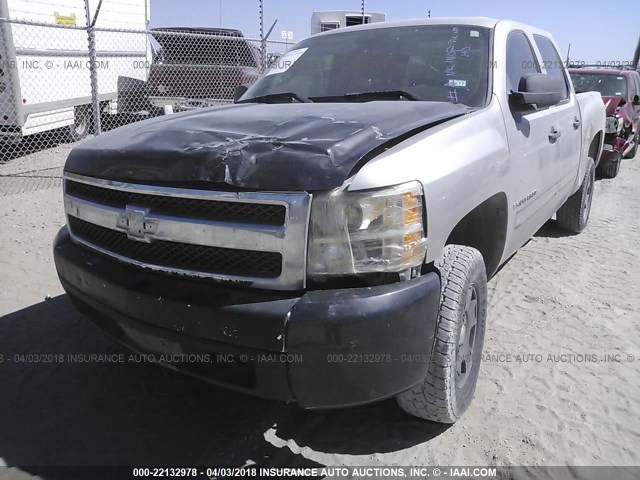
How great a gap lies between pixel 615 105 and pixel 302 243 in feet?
29.0

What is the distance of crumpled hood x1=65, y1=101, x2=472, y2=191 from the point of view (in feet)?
6.18

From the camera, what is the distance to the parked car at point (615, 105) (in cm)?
870

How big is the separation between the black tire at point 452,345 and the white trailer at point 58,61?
6642mm

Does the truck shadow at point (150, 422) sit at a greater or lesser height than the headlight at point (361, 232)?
lesser

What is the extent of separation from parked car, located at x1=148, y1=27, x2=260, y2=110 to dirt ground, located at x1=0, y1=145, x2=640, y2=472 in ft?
25.4

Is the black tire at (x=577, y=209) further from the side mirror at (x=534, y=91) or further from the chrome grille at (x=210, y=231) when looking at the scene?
the chrome grille at (x=210, y=231)

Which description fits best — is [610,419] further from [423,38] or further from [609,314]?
[423,38]

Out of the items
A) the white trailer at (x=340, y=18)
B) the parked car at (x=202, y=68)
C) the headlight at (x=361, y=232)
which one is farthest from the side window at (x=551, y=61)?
the white trailer at (x=340, y=18)

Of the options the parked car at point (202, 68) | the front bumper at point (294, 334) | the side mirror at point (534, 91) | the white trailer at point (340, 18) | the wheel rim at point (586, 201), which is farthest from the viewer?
the white trailer at point (340, 18)

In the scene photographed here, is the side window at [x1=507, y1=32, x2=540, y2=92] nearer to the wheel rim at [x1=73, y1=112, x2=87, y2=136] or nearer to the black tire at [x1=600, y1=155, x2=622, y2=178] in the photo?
the black tire at [x1=600, y1=155, x2=622, y2=178]

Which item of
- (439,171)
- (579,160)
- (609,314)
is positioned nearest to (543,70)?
(579,160)

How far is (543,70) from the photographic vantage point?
3920mm

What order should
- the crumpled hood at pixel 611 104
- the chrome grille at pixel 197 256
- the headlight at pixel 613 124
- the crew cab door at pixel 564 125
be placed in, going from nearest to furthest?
the chrome grille at pixel 197 256, the crew cab door at pixel 564 125, the headlight at pixel 613 124, the crumpled hood at pixel 611 104

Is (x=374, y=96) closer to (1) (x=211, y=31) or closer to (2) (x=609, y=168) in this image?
(2) (x=609, y=168)
